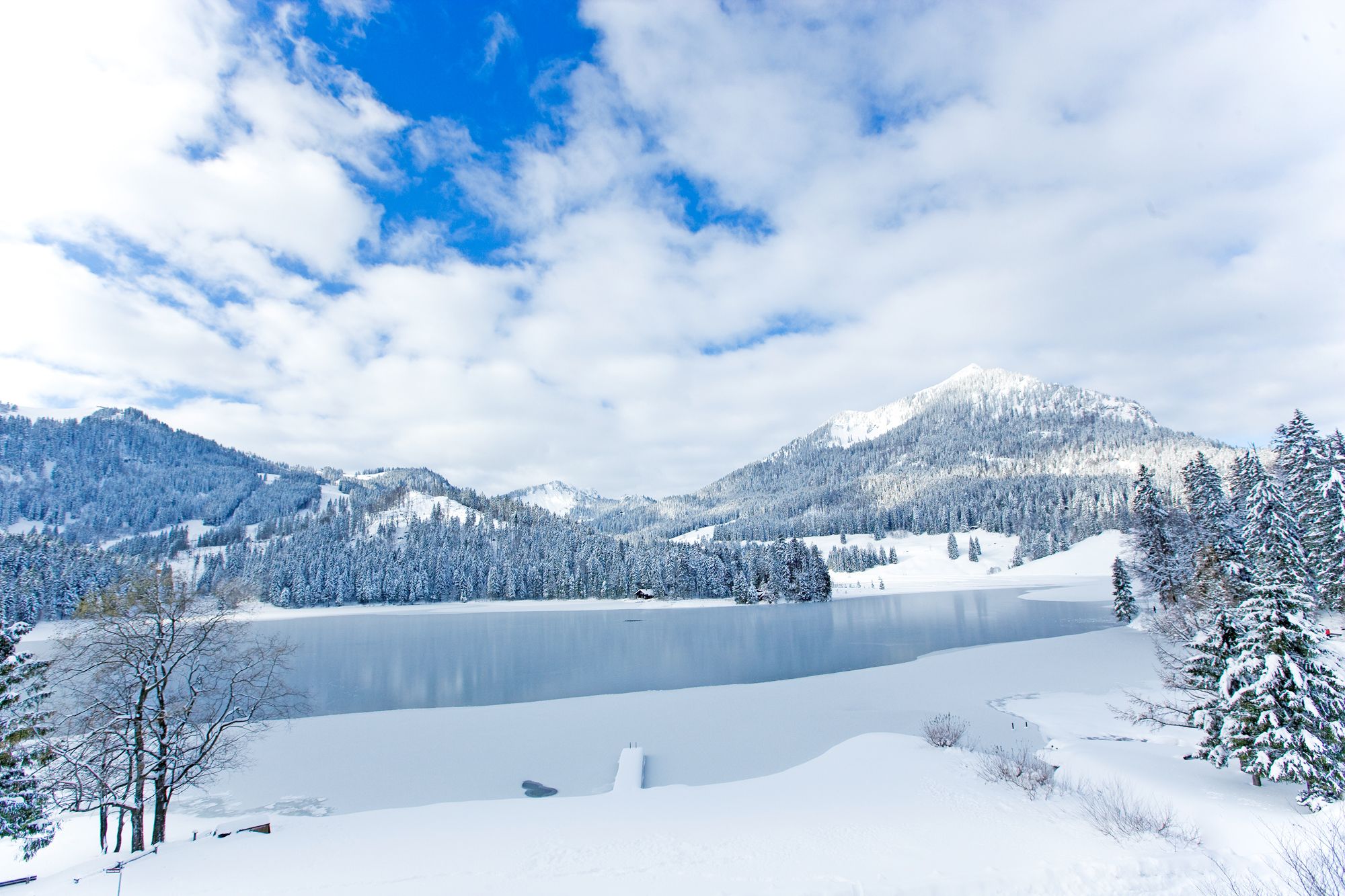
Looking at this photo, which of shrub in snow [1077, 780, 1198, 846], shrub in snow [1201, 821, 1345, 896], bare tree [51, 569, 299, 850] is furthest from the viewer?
bare tree [51, 569, 299, 850]

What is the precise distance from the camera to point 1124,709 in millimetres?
23609

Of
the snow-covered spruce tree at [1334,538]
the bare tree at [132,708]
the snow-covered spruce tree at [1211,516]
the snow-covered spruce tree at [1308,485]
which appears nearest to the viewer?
the bare tree at [132,708]

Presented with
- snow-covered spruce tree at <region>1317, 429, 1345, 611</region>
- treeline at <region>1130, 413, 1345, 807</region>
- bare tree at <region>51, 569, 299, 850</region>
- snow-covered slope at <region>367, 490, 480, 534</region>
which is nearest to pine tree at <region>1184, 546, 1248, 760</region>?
treeline at <region>1130, 413, 1345, 807</region>

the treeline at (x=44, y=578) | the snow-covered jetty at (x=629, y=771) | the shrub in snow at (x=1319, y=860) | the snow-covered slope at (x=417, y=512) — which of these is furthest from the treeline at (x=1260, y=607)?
the snow-covered slope at (x=417, y=512)

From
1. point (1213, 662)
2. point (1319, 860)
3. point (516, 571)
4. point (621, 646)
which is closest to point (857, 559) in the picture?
point (516, 571)

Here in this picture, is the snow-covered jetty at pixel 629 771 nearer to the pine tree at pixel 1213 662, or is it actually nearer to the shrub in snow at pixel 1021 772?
the shrub in snow at pixel 1021 772

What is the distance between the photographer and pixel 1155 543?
45094 millimetres

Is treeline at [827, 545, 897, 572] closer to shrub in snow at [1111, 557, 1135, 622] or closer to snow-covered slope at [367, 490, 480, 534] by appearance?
shrub in snow at [1111, 557, 1135, 622]

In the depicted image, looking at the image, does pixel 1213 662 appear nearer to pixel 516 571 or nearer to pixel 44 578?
pixel 516 571

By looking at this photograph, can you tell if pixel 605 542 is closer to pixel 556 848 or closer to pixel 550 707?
pixel 550 707

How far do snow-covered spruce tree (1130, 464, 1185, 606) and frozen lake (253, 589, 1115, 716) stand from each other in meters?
7.10

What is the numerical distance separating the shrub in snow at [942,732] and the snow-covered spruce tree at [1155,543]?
112ft

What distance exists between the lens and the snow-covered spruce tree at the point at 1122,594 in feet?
167

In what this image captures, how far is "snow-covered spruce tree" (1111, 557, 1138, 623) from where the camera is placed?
167 feet
